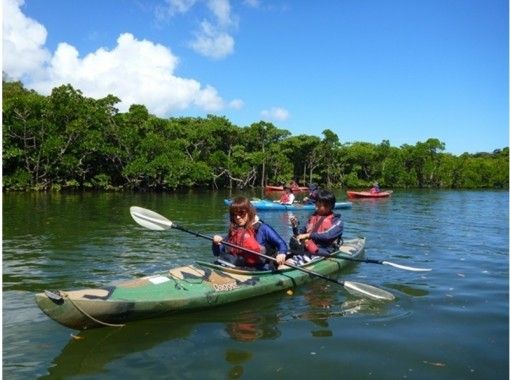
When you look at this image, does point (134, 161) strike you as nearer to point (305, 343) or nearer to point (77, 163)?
point (77, 163)

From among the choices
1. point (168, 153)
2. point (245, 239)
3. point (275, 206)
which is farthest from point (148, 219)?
point (168, 153)

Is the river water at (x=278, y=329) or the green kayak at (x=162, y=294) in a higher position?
the green kayak at (x=162, y=294)

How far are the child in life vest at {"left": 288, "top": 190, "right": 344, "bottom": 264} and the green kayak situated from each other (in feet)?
2.41

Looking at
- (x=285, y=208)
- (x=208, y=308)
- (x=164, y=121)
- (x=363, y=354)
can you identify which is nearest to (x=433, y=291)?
(x=363, y=354)

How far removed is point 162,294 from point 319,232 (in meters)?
3.63

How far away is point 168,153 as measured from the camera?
A: 1569 inches

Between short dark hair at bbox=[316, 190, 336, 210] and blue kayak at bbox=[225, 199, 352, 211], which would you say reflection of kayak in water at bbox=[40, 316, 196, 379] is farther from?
blue kayak at bbox=[225, 199, 352, 211]

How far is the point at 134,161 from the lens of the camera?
123 feet

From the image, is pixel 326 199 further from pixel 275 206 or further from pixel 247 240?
pixel 275 206

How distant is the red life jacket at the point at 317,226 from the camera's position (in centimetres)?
874

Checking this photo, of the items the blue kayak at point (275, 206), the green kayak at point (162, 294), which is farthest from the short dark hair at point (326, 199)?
the blue kayak at point (275, 206)

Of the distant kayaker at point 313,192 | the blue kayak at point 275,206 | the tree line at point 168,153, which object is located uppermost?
the tree line at point 168,153

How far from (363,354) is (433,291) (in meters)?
3.27

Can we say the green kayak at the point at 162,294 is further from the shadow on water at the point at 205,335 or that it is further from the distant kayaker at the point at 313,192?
the distant kayaker at the point at 313,192
